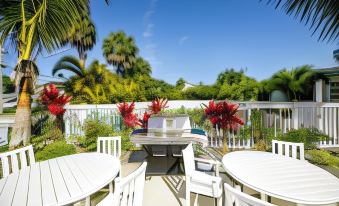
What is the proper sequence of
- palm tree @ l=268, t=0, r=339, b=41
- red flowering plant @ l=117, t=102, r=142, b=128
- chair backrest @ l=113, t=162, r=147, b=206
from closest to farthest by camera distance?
chair backrest @ l=113, t=162, r=147, b=206 < palm tree @ l=268, t=0, r=339, b=41 < red flowering plant @ l=117, t=102, r=142, b=128

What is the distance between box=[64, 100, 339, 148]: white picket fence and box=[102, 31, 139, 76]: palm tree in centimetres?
1815

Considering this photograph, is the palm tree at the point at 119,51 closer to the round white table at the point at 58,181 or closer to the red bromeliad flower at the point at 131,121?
the red bromeliad flower at the point at 131,121

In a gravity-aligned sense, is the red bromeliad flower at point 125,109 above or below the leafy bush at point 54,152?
above

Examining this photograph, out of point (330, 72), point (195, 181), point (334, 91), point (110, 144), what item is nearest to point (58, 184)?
point (195, 181)

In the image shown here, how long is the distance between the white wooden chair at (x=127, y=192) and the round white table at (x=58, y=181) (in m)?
0.43

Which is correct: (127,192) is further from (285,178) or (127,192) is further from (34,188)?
(285,178)

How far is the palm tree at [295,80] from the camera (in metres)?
11.9

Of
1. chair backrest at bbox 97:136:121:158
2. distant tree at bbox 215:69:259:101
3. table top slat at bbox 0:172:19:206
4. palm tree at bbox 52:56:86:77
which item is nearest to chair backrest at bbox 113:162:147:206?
table top slat at bbox 0:172:19:206

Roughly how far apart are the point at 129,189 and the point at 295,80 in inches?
479

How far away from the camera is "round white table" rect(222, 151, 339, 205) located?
7.07ft

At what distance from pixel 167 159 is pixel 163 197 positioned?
1.72 metres

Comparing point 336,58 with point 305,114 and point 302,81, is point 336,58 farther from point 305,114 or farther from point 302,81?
point 305,114

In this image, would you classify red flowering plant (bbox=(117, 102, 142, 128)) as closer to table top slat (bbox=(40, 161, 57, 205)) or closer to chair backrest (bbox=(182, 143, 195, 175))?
chair backrest (bbox=(182, 143, 195, 175))

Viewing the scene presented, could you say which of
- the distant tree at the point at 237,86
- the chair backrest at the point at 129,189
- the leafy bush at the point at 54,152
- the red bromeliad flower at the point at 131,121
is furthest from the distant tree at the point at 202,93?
the chair backrest at the point at 129,189
